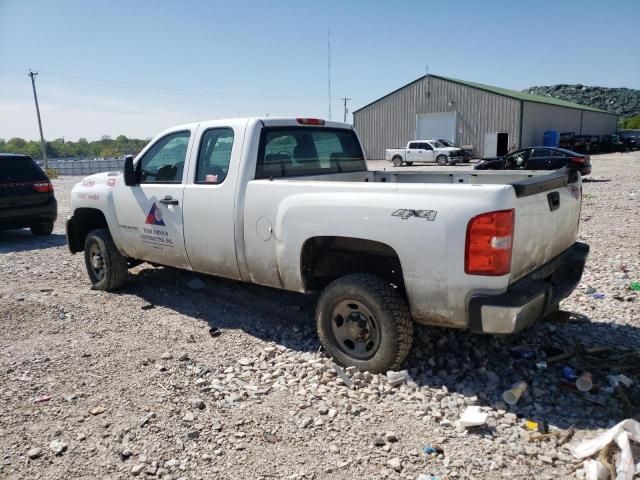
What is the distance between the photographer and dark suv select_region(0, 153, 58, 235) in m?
9.80

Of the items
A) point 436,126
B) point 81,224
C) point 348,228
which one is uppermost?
point 436,126

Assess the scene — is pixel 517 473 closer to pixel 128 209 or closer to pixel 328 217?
pixel 328 217

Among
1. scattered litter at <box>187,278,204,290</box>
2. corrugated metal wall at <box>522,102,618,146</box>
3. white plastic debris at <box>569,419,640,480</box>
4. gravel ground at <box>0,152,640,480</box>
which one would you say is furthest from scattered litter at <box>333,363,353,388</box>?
corrugated metal wall at <box>522,102,618,146</box>

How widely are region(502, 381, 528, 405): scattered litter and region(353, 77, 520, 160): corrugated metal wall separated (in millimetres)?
37373

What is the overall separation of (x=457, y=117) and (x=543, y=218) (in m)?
38.5

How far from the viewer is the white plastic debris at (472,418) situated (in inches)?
123

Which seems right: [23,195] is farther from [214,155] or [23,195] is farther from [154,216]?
Result: [214,155]

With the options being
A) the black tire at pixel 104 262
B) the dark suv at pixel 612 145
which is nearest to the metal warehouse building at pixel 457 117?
the dark suv at pixel 612 145

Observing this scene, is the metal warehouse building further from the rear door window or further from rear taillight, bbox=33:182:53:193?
the rear door window

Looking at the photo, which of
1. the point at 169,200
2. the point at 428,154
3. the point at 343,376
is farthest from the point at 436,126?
the point at 343,376

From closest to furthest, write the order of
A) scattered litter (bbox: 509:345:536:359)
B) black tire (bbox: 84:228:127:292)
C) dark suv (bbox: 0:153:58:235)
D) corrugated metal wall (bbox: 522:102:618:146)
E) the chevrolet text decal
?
the chevrolet text decal → scattered litter (bbox: 509:345:536:359) → black tire (bbox: 84:228:127:292) → dark suv (bbox: 0:153:58:235) → corrugated metal wall (bbox: 522:102:618:146)

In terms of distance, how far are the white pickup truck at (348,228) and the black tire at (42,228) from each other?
582 cm

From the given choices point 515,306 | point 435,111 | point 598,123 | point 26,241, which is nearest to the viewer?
point 515,306

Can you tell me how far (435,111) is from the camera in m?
40.4
